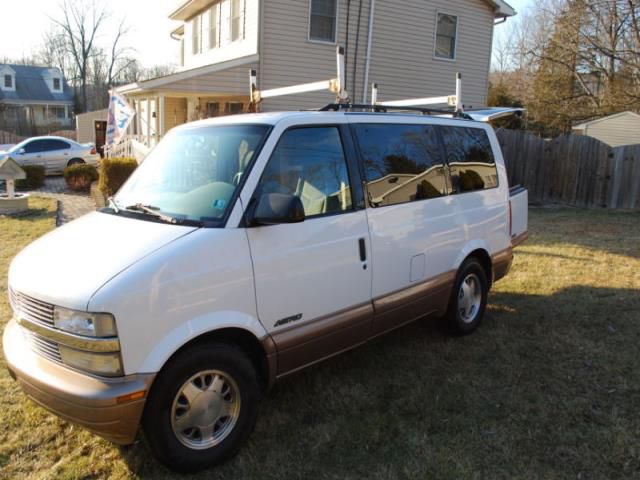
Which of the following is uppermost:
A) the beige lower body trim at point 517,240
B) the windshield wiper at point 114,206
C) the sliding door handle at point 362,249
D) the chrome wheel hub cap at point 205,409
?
the windshield wiper at point 114,206

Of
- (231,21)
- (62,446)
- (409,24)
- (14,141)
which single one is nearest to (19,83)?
(14,141)

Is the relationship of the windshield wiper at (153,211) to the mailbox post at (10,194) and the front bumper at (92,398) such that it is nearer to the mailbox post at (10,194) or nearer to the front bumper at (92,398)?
the front bumper at (92,398)

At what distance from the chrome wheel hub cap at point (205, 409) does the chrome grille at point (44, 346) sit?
71 centimetres

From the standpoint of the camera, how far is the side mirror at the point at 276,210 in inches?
122

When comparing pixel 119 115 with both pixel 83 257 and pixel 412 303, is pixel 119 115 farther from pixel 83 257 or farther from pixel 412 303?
pixel 83 257

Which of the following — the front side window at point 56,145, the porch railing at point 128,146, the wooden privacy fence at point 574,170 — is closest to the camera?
the wooden privacy fence at point 574,170

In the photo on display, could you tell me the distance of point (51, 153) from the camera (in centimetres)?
1911

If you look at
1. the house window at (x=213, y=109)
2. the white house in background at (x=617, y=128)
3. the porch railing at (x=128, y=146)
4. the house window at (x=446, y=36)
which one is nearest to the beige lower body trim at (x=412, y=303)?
the porch railing at (x=128, y=146)

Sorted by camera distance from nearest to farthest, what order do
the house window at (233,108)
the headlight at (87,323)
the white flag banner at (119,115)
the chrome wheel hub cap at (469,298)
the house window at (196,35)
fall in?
the headlight at (87,323)
the chrome wheel hub cap at (469,298)
the white flag banner at (119,115)
the house window at (233,108)
the house window at (196,35)

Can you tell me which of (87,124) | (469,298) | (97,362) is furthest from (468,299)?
(87,124)

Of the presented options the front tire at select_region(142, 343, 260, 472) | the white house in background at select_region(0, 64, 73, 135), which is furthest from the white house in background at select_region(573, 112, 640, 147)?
the white house in background at select_region(0, 64, 73, 135)

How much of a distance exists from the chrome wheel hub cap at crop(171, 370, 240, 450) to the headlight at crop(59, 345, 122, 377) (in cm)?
41

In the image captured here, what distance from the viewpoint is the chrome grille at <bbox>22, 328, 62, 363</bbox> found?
2.90 m

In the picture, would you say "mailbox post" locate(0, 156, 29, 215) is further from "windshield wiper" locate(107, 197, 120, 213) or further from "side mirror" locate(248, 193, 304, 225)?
"side mirror" locate(248, 193, 304, 225)
